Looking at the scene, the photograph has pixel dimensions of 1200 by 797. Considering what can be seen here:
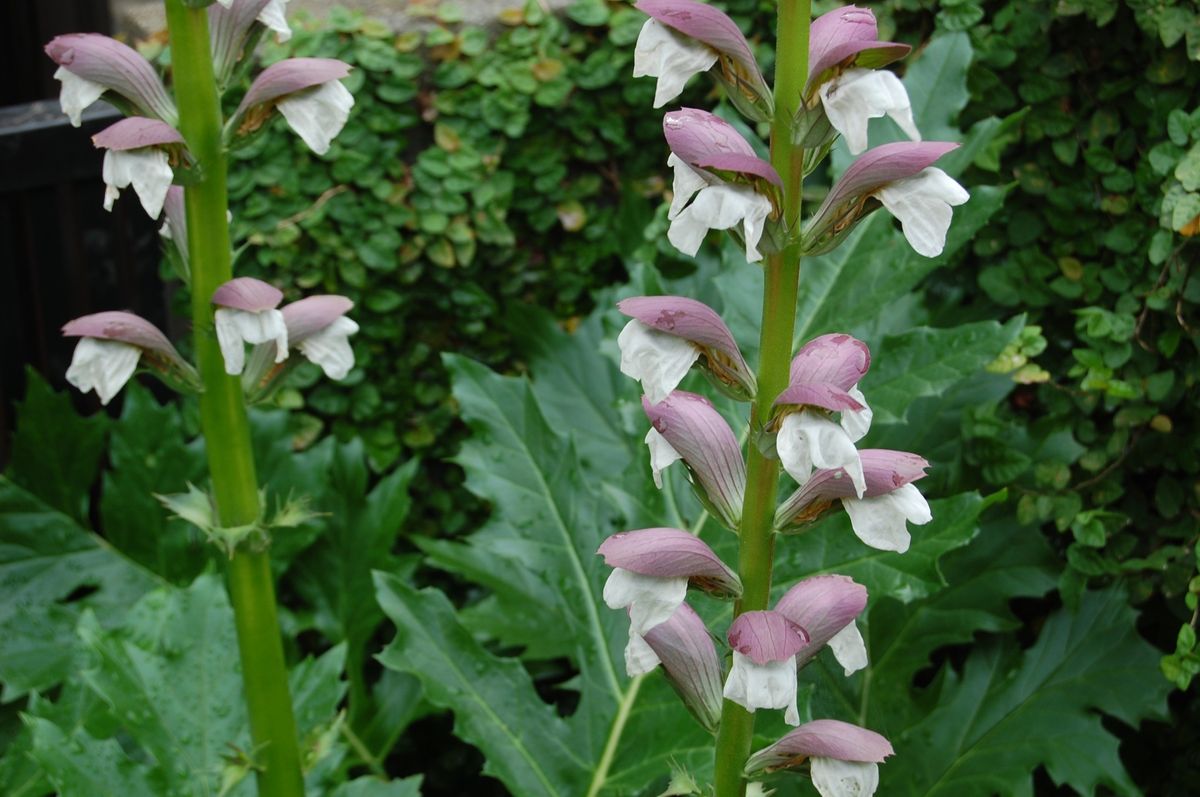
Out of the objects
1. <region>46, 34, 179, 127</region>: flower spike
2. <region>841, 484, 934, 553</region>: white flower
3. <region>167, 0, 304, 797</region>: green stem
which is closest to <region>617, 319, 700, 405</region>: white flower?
<region>841, 484, 934, 553</region>: white flower

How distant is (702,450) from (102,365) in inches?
35.7

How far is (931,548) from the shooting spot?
2004 millimetres

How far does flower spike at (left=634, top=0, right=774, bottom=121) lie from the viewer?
1.20m

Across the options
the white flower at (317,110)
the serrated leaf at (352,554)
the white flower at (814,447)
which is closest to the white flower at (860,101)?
the white flower at (814,447)

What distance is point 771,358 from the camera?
1.29 meters

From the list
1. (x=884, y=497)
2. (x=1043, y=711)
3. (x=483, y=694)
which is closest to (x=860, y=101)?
(x=884, y=497)

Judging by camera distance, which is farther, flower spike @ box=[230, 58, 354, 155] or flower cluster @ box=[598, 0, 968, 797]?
flower spike @ box=[230, 58, 354, 155]

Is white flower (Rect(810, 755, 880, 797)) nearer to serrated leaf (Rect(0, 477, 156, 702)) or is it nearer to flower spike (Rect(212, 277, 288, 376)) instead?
flower spike (Rect(212, 277, 288, 376))

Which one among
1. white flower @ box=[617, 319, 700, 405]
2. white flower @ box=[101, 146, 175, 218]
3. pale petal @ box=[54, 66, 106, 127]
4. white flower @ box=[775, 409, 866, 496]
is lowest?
white flower @ box=[775, 409, 866, 496]

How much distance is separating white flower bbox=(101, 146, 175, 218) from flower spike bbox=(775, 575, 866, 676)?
911 mm

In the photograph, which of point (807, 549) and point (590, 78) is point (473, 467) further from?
point (590, 78)

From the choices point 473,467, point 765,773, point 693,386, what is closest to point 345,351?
point 473,467

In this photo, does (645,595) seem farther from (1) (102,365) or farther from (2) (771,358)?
(1) (102,365)

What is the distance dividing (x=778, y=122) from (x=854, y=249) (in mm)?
1204
